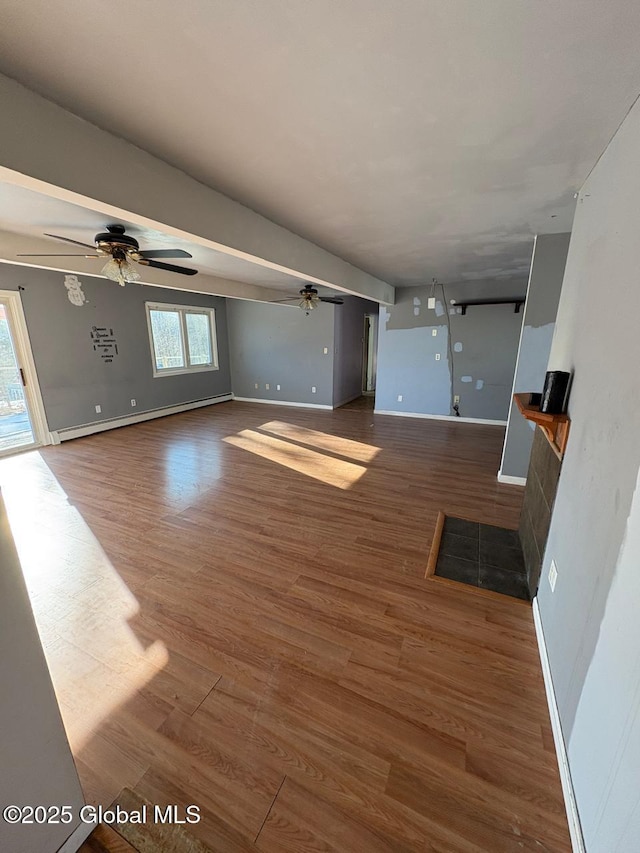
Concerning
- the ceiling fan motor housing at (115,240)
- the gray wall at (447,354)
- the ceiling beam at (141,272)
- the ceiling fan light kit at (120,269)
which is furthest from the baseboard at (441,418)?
the ceiling fan motor housing at (115,240)

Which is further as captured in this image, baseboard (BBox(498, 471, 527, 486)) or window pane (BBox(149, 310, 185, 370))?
window pane (BBox(149, 310, 185, 370))

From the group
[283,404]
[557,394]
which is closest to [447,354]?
[283,404]

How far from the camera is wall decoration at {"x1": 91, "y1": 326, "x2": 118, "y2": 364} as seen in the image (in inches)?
201

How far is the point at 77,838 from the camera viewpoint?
0.99 metres

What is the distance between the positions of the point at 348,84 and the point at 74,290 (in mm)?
5130

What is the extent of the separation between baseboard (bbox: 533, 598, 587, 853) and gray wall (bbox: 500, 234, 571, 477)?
7.22ft

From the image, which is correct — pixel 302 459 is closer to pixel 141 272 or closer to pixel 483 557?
pixel 483 557

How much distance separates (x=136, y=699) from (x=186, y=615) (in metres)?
0.45

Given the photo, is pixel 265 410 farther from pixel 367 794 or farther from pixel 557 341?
pixel 367 794

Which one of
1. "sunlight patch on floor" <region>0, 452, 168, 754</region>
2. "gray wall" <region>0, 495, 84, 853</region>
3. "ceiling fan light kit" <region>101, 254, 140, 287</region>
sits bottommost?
"sunlight patch on floor" <region>0, 452, 168, 754</region>

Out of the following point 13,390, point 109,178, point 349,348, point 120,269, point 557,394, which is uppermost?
point 109,178

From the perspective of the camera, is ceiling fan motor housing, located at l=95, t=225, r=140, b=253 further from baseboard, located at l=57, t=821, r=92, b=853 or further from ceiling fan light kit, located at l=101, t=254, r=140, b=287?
baseboard, located at l=57, t=821, r=92, b=853

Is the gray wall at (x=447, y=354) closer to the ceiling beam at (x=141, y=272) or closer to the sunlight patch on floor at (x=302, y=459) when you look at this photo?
the ceiling beam at (x=141, y=272)

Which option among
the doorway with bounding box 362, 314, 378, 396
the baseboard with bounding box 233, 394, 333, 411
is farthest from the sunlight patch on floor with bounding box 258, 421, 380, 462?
the doorway with bounding box 362, 314, 378, 396
